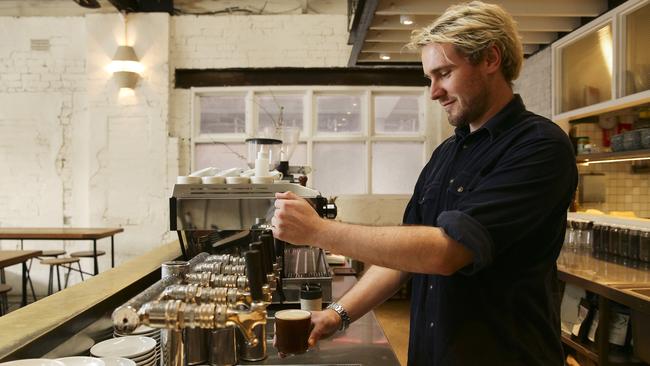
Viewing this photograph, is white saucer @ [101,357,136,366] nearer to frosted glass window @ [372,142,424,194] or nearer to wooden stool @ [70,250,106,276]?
wooden stool @ [70,250,106,276]

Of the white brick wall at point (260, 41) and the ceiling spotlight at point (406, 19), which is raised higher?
the white brick wall at point (260, 41)

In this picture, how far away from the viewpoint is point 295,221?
1.15 m

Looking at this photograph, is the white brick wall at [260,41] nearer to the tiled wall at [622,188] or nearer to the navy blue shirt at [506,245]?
the tiled wall at [622,188]

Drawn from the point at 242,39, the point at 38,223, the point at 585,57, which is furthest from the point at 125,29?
the point at 585,57

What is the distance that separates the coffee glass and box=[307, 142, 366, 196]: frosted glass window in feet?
16.4

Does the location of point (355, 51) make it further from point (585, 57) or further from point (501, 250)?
point (501, 250)

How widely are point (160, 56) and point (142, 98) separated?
54cm

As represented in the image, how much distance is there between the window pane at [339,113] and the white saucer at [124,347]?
501 centimetres

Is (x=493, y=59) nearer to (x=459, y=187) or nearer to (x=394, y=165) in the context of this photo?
(x=459, y=187)

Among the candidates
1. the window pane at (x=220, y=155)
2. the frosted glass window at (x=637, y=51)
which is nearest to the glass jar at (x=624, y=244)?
the frosted glass window at (x=637, y=51)

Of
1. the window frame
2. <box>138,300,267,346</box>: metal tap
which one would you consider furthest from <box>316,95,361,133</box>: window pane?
<box>138,300,267,346</box>: metal tap

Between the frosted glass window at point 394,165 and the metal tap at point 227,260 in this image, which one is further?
the frosted glass window at point 394,165

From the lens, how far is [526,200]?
1152 mm

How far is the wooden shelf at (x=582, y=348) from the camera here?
3.01 meters
